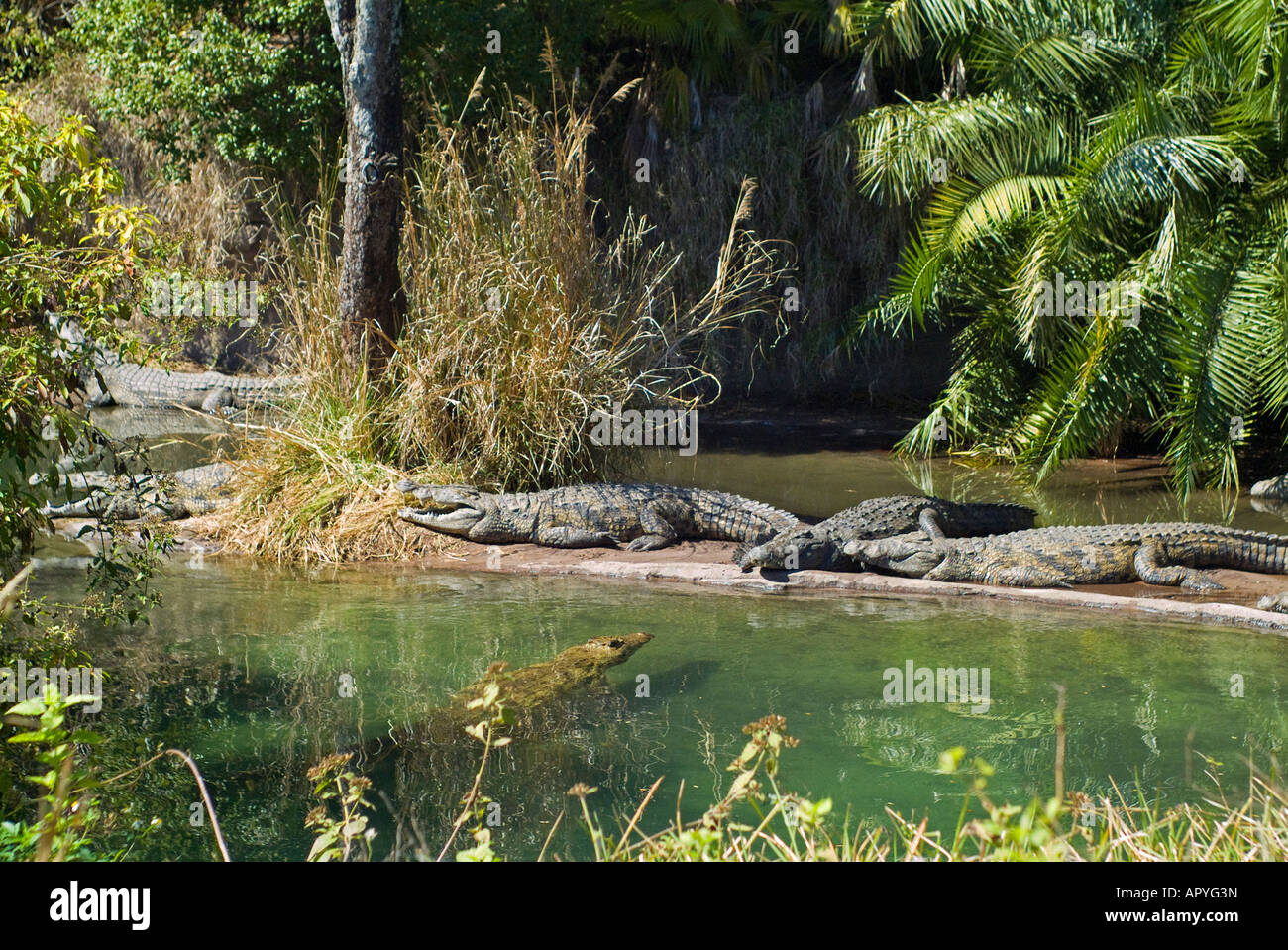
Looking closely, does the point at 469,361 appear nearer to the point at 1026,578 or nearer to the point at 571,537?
the point at 571,537

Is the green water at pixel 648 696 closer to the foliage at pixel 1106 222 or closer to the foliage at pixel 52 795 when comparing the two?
the foliage at pixel 52 795

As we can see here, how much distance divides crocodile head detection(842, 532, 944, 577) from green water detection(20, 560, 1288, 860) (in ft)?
1.87

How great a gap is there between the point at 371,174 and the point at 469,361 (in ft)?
5.22

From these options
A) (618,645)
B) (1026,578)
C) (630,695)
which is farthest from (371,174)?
(1026,578)

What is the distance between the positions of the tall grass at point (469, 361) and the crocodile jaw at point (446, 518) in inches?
4.6

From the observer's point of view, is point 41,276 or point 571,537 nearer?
point 41,276

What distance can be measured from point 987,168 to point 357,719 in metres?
7.96

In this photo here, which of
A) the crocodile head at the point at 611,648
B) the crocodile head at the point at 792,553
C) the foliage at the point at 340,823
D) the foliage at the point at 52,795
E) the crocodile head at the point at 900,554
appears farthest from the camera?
→ the crocodile head at the point at 900,554

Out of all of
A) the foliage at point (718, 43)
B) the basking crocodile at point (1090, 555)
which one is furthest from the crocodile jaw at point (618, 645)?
the foliage at point (718, 43)

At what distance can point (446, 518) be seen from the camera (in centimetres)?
773

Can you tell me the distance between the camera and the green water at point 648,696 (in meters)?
3.95

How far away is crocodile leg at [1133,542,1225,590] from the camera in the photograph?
654cm

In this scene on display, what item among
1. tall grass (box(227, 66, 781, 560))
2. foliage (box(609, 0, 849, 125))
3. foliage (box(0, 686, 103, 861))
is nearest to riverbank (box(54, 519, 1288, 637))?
tall grass (box(227, 66, 781, 560))

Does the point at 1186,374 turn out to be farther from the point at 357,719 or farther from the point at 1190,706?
the point at 357,719
